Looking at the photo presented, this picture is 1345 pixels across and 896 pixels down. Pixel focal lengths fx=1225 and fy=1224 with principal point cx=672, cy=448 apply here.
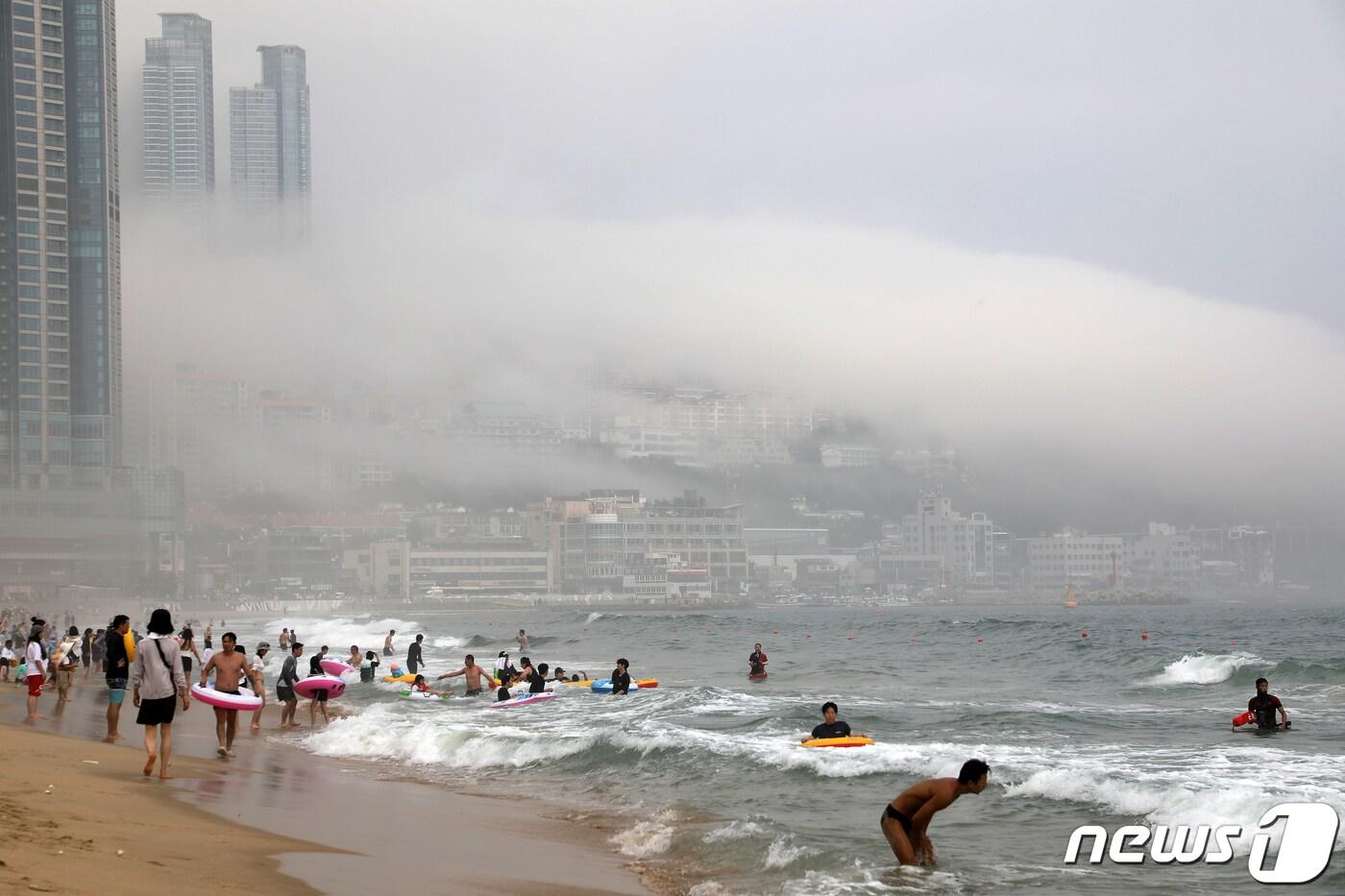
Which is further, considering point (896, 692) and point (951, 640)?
point (951, 640)

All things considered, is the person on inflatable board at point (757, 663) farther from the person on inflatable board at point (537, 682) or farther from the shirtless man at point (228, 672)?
the shirtless man at point (228, 672)

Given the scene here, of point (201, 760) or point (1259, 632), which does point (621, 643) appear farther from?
point (201, 760)

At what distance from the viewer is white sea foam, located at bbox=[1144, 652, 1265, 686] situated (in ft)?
125

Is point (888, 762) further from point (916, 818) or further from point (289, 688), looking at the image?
point (289, 688)

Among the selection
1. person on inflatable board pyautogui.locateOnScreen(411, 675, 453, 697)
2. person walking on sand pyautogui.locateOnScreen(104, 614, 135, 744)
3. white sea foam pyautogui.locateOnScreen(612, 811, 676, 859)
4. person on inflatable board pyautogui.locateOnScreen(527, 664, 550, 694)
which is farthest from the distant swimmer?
person on inflatable board pyautogui.locateOnScreen(411, 675, 453, 697)

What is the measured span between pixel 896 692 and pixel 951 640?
36.5m

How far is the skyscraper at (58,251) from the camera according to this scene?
12244cm

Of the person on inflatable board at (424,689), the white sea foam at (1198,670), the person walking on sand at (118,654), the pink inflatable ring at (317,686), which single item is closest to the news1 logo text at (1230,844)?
the person walking on sand at (118,654)

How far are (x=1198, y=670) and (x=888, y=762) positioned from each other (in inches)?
1045

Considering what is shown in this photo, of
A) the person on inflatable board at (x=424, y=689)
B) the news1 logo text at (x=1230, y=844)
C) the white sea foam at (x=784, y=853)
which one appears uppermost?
the white sea foam at (x=784, y=853)

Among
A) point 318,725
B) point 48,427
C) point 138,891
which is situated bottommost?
point 318,725

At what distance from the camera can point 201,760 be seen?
16.4 m

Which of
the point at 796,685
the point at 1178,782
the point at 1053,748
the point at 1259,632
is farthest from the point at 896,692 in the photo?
the point at 1259,632

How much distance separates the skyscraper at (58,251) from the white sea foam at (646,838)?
124 metres
